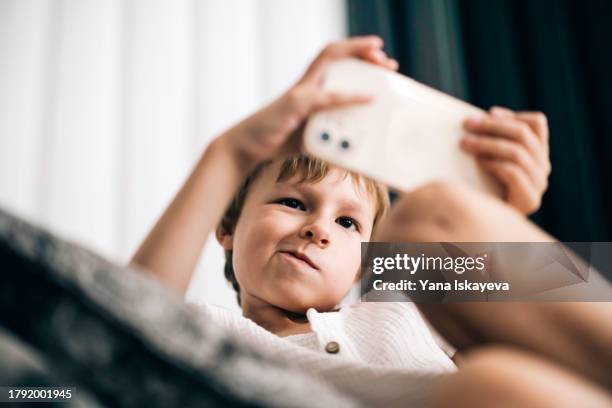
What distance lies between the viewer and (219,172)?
570 mm

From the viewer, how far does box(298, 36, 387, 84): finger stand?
0.53m

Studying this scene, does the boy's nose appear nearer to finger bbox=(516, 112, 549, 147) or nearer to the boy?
the boy

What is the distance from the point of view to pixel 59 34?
4.26 feet

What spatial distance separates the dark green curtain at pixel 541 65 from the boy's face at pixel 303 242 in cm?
61

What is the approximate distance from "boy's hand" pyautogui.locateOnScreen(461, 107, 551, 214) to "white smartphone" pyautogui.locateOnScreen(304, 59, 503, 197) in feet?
0.04

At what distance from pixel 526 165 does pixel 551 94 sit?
2.67 feet

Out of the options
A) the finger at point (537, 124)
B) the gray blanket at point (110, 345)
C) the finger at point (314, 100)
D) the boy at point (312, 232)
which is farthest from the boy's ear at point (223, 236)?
the gray blanket at point (110, 345)

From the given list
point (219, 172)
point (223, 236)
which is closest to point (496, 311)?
point (219, 172)

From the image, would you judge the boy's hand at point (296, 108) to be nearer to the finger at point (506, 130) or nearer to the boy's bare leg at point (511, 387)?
the finger at point (506, 130)

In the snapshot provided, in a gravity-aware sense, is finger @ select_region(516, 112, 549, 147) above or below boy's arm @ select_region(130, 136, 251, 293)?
above

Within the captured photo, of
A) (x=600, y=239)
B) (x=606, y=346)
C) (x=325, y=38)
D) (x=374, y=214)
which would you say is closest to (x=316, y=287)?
(x=374, y=214)

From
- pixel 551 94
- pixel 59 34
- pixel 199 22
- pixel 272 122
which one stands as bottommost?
pixel 272 122

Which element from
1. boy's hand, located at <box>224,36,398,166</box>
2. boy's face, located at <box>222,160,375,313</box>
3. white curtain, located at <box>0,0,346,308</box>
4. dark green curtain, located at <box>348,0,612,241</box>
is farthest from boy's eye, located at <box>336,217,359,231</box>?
dark green curtain, located at <box>348,0,612,241</box>

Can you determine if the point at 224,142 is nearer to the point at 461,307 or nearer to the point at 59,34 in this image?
the point at 461,307
